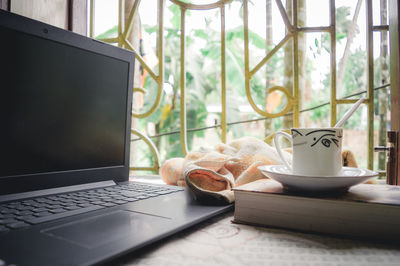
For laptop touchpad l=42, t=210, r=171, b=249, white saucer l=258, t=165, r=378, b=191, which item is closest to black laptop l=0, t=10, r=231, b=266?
laptop touchpad l=42, t=210, r=171, b=249

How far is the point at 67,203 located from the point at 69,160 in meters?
0.16

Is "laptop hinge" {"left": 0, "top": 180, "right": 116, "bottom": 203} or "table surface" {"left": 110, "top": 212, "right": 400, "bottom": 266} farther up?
"laptop hinge" {"left": 0, "top": 180, "right": 116, "bottom": 203}

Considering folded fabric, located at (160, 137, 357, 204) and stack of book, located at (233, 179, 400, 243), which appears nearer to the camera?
stack of book, located at (233, 179, 400, 243)

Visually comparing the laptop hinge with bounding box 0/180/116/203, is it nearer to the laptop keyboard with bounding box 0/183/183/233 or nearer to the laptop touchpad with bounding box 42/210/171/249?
the laptop keyboard with bounding box 0/183/183/233

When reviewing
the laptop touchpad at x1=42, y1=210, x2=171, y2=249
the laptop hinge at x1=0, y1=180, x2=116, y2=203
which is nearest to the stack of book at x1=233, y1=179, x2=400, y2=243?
the laptop touchpad at x1=42, y1=210, x2=171, y2=249

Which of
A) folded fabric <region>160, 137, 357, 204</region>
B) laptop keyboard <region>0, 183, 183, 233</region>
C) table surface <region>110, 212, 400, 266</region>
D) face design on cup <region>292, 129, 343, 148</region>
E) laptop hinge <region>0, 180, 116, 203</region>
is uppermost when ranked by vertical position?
face design on cup <region>292, 129, 343, 148</region>

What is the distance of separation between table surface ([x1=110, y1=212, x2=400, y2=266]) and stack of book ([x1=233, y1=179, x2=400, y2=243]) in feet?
0.05

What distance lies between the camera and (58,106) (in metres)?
0.63

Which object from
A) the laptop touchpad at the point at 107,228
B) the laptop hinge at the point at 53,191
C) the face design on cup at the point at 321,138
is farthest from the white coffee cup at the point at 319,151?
the laptop hinge at the point at 53,191

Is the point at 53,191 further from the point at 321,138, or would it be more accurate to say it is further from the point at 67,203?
the point at 321,138

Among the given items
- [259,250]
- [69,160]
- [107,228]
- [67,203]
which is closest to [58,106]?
[69,160]

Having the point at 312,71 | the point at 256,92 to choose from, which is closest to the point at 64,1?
the point at 256,92

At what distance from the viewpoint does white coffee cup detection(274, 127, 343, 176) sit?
1.67 ft

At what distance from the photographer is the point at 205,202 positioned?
22.3 inches
